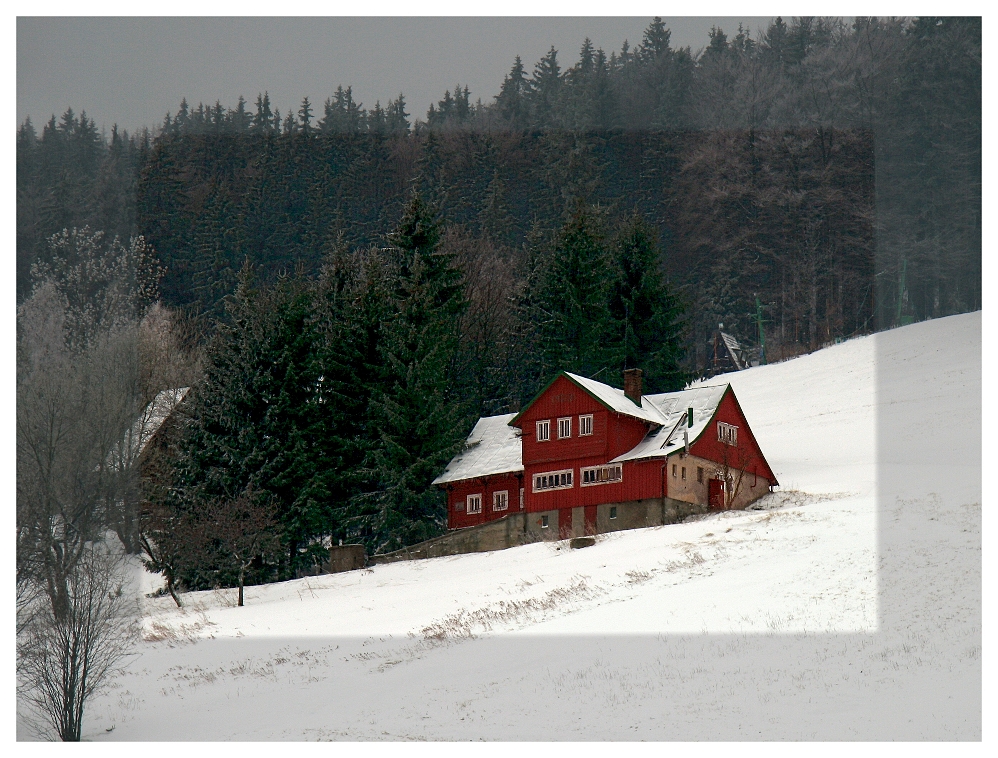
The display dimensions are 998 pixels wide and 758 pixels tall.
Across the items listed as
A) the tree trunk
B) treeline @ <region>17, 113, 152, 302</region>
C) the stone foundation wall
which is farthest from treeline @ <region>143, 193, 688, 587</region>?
treeline @ <region>17, 113, 152, 302</region>

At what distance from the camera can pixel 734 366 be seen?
2894 inches

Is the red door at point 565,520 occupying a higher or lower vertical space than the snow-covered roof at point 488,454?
lower

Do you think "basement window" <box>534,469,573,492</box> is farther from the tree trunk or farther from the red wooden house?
the tree trunk

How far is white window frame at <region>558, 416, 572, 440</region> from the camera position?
137 feet

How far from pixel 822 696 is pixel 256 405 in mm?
28229

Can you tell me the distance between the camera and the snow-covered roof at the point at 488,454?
143 feet

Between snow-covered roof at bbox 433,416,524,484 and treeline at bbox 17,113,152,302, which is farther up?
treeline at bbox 17,113,152,302

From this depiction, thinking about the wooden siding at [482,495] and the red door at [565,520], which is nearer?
the red door at [565,520]

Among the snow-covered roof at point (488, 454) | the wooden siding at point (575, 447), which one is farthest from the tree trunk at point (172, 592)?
the wooden siding at point (575, 447)

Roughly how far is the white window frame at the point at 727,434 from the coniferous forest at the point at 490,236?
33.0 ft

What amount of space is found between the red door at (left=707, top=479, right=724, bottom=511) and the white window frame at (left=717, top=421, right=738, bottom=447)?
5.30 ft

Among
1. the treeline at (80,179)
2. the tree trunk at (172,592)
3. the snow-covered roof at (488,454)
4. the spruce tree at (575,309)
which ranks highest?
the treeline at (80,179)

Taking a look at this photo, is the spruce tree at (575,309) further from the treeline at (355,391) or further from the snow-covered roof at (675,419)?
the snow-covered roof at (675,419)

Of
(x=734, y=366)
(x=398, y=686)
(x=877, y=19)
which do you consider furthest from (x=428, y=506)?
Result: (x=877, y=19)
